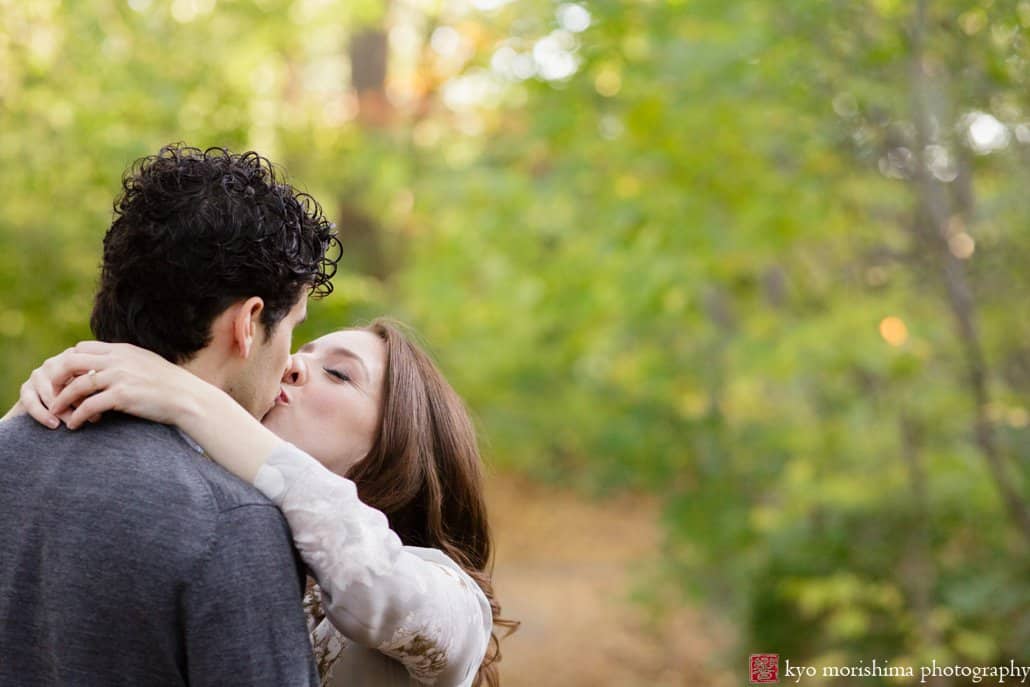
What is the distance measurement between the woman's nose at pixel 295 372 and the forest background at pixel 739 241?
10.3 feet

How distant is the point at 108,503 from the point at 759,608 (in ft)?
23.0

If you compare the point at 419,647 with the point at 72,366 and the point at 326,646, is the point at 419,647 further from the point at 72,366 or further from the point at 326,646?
the point at 72,366

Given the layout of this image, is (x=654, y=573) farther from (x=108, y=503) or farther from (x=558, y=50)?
(x=108, y=503)

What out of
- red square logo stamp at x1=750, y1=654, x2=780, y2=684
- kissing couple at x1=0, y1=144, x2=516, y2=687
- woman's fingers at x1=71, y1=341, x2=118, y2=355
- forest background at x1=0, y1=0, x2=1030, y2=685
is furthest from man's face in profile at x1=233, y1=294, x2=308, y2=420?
red square logo stamp at x1=750, y1=654, x2=780, y2=684

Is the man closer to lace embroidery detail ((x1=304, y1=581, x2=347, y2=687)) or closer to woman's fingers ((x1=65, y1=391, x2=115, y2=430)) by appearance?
woman's fingers ((x1=65, y1=391, x2=115, y2=430))

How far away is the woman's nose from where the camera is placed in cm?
221

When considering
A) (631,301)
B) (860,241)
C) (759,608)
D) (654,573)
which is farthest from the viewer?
(654,573)

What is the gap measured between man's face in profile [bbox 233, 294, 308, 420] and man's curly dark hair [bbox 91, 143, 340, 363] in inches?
0.9

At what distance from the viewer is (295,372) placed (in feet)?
7.30

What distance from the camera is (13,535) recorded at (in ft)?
5.52

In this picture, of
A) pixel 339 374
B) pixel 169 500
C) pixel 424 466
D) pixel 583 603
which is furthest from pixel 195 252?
pixel 583 603

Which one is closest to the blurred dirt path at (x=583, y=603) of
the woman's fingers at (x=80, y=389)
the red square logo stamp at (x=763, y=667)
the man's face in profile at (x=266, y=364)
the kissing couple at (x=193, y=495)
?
the red square logo stamp at (x=763, y=667)

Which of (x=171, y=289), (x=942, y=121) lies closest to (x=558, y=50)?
(x=942, y=121)

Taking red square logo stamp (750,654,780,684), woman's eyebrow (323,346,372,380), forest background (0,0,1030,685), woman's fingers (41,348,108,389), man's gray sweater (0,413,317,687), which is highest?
forest background (0,0,1030,685)
